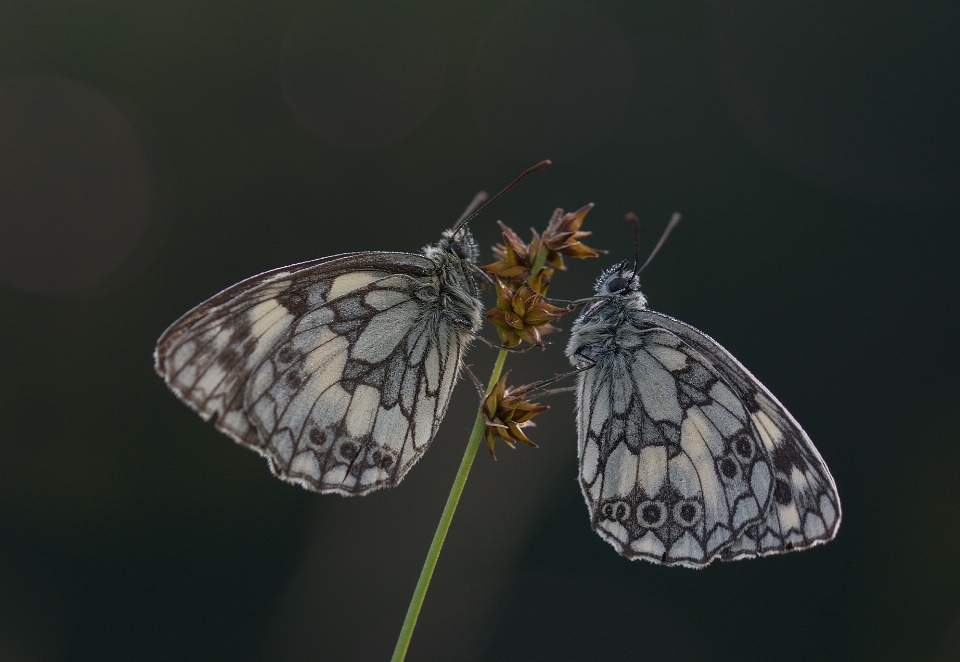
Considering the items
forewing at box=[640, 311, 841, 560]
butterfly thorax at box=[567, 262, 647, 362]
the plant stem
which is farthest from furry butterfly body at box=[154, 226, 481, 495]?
forewing at box=[640, 311, 841, 560]

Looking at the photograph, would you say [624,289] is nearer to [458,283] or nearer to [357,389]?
[458,283]

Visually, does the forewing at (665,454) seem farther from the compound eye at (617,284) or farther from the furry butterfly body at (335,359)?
the furry butterfly body at (335,359)

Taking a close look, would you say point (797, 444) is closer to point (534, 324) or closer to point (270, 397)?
point (534, 324)

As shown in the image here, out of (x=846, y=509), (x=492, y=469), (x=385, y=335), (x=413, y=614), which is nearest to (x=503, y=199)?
(x=492, y=469)

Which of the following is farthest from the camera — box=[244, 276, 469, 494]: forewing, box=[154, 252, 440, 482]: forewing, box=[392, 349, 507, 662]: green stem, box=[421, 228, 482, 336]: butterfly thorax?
box=[421, 228, 482, 336]: butterfly thorax

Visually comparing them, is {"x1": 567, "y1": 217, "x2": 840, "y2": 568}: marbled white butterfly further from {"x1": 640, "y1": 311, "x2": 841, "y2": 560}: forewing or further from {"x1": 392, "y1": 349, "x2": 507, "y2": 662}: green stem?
{"x1": 392, "y1": 349, "x2": 507, "y2": 662}: green stem

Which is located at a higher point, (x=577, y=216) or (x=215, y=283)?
(x=215, y=283)

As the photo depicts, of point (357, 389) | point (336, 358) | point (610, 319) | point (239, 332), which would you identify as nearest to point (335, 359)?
point (336, 358)

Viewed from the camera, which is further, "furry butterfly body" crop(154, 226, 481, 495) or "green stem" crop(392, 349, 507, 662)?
"furry butterfly body" crop(154, 226, 481, 495)
